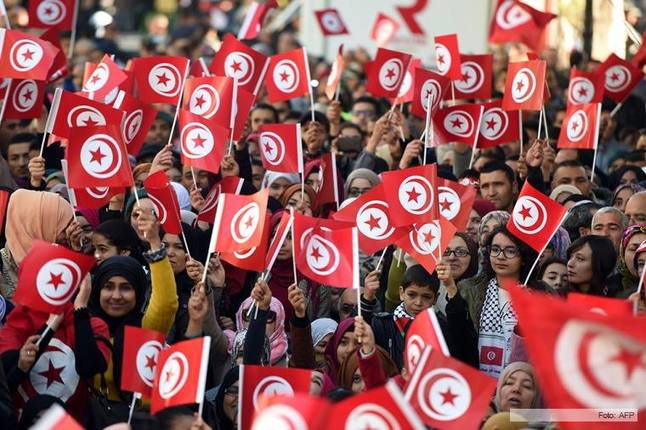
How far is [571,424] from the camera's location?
5457 mm

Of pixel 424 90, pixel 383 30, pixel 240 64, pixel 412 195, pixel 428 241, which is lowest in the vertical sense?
pixel 428 241

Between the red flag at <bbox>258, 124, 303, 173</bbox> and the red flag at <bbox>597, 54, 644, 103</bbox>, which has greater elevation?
the red flag at <bbox>597, 54, 644, 103</bbox>

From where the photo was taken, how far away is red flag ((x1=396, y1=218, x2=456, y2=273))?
8531 millimetres

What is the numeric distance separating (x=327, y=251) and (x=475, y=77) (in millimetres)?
4428

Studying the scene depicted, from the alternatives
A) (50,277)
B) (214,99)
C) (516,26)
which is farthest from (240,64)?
(50,277)

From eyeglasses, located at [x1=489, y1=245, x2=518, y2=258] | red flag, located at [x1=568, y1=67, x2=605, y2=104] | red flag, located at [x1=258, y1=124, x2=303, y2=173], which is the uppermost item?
→ red flag, located at [x1=568, y1=67, x2=605, y2=104]

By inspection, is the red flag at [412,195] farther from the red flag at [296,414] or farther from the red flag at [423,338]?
the red flag at [296,414]

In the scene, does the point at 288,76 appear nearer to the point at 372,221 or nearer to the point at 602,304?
the point at 372,221

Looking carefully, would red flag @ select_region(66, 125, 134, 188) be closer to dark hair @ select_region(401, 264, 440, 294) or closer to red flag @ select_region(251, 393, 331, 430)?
dark hair @ select_region(401, 264, 440, 294)

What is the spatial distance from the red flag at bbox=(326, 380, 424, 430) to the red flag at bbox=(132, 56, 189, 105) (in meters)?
5.51

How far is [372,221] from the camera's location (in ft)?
29.2

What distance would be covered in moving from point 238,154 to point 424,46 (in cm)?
845

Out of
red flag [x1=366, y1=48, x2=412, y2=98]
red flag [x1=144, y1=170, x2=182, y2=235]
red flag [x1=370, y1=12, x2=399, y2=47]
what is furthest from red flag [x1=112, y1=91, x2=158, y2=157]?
red flag [x1=370, y1=12, x2=399, y2=47]

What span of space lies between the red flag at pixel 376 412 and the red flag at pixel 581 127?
5.56m
